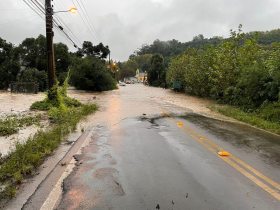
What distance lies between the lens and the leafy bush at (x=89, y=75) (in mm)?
52500

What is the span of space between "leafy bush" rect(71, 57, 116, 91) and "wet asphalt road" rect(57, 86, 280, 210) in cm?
3984

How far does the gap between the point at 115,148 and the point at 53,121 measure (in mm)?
6675

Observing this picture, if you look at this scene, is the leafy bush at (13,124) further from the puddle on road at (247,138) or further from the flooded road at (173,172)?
the puddle on road at (247,138)

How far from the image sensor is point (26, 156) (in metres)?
8.77

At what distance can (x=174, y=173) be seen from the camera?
25.2 feet

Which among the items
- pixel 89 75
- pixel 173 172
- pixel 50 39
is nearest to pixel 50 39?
pixel 50 39

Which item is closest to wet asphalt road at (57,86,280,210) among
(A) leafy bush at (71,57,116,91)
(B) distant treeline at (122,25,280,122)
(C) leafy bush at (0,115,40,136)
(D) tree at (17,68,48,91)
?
(C) leafy bush at (0,115,40,136)

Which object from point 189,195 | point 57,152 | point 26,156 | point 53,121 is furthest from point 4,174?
point 53,121

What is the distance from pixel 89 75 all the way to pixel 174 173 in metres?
46.3

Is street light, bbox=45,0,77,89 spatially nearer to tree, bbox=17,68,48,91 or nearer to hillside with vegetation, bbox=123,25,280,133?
hillside with vegetation, bbox=123,25,280,133

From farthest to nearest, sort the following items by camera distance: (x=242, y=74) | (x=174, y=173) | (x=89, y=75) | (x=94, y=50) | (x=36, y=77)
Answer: (x=94, y=50)
(x=89, y=75)
(x=36, y=77)
(x=242, y=74)
(x=174, y=173)

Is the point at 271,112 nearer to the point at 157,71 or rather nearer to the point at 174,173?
the point at 174,173

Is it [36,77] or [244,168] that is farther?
[36,77]

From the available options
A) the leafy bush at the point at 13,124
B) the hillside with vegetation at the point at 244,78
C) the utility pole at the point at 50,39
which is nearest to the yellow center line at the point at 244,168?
the hillside with vegetation at the point at 244,78
